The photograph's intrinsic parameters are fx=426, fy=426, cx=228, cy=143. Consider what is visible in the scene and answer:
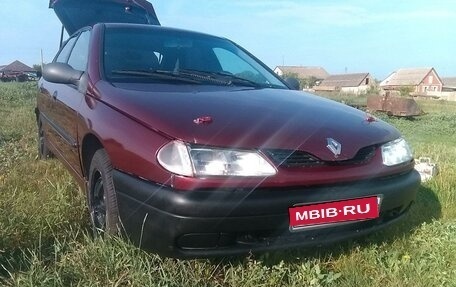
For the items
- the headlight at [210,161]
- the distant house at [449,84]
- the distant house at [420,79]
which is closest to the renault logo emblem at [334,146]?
the headlight at [210,161]

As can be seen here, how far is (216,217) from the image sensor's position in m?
1.85

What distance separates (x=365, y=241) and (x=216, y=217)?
1.27 meters

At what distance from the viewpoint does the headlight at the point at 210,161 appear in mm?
1878

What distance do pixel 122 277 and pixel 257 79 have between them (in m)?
1.90

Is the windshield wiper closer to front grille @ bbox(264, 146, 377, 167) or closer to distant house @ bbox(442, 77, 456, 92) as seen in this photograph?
front grille @ bbox(264, 146, 377, 167)

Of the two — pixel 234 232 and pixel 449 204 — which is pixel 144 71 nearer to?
pixel 234 232

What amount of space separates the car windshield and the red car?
0.07ft

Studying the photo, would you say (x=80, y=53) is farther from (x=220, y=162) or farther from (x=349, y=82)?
(x=349, y=82)

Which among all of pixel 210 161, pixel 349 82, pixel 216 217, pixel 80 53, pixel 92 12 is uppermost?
pixel 92 12

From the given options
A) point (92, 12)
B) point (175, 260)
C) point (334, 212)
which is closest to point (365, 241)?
point (334, 212)

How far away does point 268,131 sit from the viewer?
2062 mm

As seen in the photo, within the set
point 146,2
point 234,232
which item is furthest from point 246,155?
point 146,2

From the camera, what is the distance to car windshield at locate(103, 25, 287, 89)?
282 cm

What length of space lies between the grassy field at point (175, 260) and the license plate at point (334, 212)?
0.36 m
